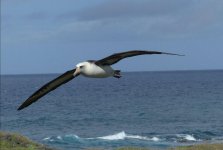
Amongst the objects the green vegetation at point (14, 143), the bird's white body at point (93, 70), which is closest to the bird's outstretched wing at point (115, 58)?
the bird's white body at point (93, 70)

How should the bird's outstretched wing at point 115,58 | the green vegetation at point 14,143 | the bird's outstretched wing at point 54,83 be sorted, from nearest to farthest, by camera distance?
the bird's outstretched wing at point 115,58
the bird's outstretched wing at point 54,83
the green vegetation at point 14,143

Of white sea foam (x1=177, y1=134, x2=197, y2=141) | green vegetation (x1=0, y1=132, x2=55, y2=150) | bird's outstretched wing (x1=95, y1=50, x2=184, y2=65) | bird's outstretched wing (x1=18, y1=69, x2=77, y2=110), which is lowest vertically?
white sea foam (x1=177, y1=134, x2=197, y2=141)

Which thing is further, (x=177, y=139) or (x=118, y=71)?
(x=177, y=139)

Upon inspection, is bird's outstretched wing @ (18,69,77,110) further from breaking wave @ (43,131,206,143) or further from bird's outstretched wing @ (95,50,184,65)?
breaking wave @ (43,131,206,143)

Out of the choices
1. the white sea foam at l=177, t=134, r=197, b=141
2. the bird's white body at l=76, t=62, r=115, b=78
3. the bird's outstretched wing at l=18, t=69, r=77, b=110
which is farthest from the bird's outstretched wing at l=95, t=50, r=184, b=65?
the white sea foam at l=177, t=134, r=197, b=141

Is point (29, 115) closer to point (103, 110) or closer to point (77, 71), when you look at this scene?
point (103, 110)

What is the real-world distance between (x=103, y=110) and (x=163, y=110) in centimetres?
975

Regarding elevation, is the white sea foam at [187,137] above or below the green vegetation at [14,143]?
below

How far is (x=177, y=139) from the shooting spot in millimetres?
49781

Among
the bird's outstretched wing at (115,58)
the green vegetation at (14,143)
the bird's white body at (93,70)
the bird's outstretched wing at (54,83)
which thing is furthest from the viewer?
the green vegetation at (14,143)

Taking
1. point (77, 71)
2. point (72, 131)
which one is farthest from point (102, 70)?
point (72, 131)

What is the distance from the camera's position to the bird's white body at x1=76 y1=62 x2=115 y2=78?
590 inches

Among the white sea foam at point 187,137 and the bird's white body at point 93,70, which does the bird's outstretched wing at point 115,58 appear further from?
the white sea foam at point 187,137

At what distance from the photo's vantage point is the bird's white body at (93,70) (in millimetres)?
14992
